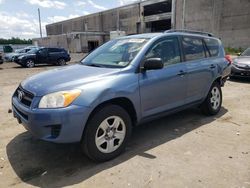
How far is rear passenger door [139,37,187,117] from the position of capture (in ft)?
12.6

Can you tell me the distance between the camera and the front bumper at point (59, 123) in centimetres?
300

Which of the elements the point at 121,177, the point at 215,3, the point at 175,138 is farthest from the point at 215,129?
the point at 215,3

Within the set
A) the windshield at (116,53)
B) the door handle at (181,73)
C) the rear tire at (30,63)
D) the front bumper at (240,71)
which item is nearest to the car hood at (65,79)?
the windshield at (116,53)

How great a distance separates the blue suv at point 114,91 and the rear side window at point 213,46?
306mm

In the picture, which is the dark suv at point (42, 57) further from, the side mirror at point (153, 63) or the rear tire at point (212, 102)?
the side mirror at point (153, 63)

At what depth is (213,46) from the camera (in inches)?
217

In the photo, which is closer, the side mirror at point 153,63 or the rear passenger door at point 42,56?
the side mirror at point 153,63

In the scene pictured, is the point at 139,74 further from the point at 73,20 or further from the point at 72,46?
the point at 73,20

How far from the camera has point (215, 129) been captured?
4.69 meters

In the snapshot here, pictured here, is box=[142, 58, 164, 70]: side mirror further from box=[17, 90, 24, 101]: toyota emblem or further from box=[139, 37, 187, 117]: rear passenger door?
box=[17, 90, 24, 101]: toyota emblem

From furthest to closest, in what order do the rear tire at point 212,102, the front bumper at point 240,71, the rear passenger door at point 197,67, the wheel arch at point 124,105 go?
the front bumper at point 240,71, the rear tire at point 212,102, the rear passenger door at point 197,67, the wheel arch at point 124,105

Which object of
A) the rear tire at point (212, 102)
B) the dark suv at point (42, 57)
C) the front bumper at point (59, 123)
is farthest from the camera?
the dark suv at point (42, 57)

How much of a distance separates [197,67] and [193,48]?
0.39 meters

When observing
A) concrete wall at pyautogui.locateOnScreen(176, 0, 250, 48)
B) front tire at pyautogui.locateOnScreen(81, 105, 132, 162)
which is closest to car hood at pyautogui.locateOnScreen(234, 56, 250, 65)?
front tire at pyautogui.locateOnScreen(81, 105, 132, 162)
